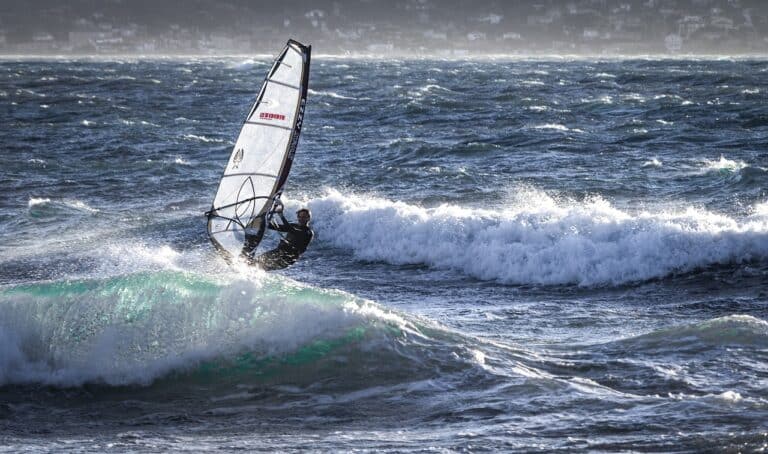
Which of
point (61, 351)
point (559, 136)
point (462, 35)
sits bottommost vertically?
point (61, 351)

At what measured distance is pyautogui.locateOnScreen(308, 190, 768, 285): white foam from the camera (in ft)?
47.1

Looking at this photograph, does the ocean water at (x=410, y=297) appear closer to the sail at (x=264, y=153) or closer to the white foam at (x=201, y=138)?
the white foam at (x=201, y=138)

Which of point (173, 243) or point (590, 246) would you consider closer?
point (590, 246)

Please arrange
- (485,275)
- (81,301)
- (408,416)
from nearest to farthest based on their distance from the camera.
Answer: (408,416)
(81,301)
(485,275)

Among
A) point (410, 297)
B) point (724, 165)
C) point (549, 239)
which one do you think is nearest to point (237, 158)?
point (410, 297)

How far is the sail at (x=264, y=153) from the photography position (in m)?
11.1

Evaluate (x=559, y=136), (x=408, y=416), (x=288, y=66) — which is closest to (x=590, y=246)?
(x=288, y=66)

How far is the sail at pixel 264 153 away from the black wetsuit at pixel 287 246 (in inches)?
11.4

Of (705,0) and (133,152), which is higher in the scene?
(705,0)

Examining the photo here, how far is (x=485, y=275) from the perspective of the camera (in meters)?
14.7

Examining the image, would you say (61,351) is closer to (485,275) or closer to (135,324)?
(135,324)

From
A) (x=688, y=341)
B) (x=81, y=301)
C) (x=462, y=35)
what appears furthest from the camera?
(x=462, y=35)

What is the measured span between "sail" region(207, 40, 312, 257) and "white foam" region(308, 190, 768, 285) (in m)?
4.52

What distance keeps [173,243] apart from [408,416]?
9399 millimetres
